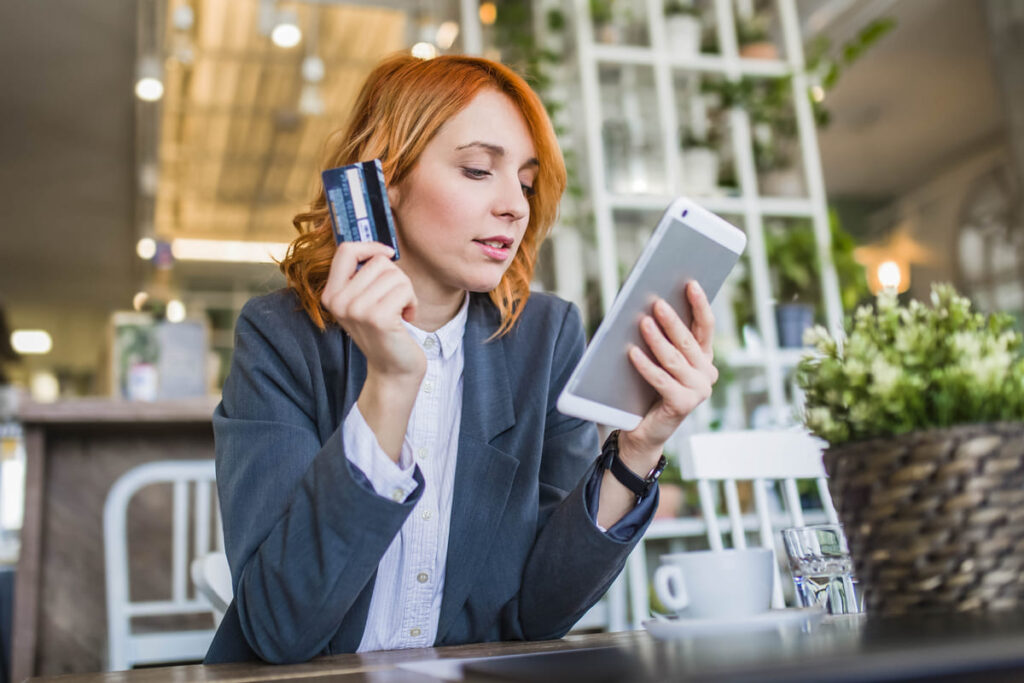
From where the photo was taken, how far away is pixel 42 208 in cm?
809

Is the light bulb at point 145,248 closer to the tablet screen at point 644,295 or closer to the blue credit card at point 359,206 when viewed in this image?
the blue credit card at point 359,206

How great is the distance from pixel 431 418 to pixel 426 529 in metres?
0.14

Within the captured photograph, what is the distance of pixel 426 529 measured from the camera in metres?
1.06

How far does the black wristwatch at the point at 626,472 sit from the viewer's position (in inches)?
37.5

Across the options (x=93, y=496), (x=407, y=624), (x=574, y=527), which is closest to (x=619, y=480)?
(x=574, y=527)

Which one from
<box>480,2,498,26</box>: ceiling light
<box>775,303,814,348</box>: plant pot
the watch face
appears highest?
<box>480,2,498,26</box>: ceiling light

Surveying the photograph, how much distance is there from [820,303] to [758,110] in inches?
28.4

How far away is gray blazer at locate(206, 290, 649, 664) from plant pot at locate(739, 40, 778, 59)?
7.91 feet

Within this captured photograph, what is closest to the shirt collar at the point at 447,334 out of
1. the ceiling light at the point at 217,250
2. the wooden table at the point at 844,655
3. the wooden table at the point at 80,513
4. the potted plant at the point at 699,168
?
the wooden table at the point at 844,655

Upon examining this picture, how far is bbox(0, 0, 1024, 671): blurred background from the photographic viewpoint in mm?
3039

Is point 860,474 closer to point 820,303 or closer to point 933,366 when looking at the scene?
point 933,366

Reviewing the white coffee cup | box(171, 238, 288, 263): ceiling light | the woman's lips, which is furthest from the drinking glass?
box(171, 238, 288, 263): ceiling light

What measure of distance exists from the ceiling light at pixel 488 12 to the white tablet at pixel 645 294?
282cm

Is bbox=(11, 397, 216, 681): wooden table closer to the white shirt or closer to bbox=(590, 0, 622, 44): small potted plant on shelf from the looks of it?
the white shirt
